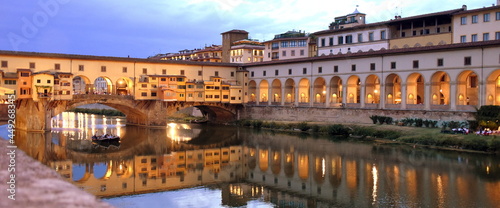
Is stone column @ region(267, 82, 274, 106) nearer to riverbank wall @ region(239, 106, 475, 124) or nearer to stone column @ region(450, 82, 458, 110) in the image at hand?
riverbank wall @ region(239, 106, 475, 124)

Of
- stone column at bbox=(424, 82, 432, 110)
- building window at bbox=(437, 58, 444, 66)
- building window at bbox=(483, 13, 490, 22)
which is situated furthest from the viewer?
building window at bbox=(483, 13, 490, 22)

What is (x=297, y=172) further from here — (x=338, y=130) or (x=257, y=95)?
(x=257, y=95)

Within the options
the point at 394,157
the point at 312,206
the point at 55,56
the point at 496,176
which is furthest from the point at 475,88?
the point at 55,56

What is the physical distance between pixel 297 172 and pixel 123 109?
33024mm

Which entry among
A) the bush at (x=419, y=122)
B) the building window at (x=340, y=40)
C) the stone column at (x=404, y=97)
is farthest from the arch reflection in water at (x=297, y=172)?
the building window at (x=340, y=40)

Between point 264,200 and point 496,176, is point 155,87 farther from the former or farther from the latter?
point 496,176

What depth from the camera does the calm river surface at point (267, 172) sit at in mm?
21062

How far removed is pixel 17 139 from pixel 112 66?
15.6 meters

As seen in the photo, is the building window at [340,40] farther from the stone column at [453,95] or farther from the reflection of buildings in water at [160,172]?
the reflection of buildings in water at [160,172]

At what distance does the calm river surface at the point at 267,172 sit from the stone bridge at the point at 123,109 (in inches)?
123

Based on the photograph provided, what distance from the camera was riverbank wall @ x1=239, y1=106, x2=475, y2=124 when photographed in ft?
131

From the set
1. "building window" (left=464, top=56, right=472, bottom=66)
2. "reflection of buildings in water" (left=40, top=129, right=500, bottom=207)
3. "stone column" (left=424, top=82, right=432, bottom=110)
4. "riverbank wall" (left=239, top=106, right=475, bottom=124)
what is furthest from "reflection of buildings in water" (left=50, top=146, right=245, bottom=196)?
"building window" (left=464, top=56, right=472, bottom=66)

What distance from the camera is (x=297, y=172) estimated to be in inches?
1097

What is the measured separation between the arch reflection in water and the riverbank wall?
7306mm
